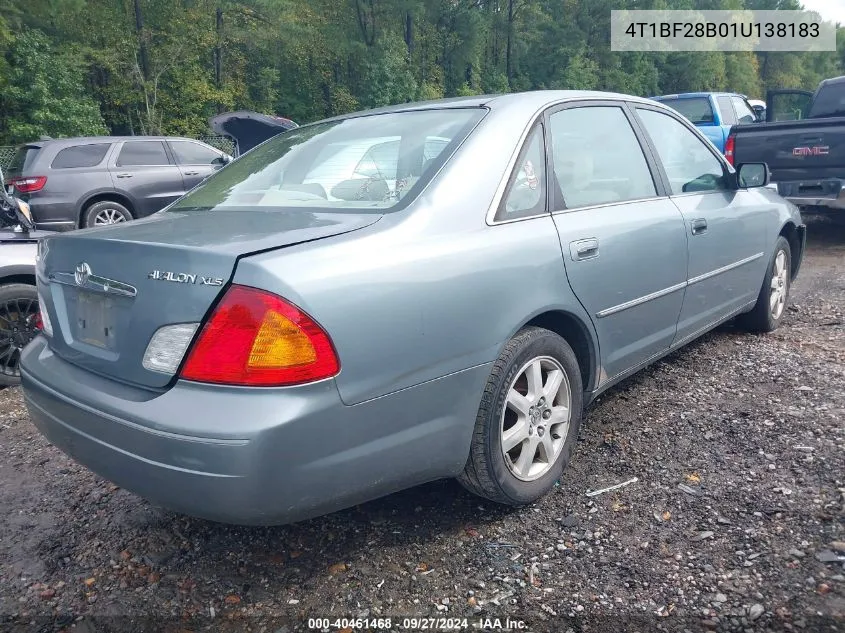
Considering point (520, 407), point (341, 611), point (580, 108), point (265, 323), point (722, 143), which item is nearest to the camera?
point (265, 323)

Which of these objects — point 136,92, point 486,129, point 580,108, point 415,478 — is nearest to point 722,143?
point 580,108

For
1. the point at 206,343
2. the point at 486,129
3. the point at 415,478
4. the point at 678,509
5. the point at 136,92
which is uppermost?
the point at 136,92

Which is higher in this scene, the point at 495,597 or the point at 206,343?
the point at 206,343

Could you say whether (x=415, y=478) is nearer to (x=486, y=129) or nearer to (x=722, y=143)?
(x=486, y=129)

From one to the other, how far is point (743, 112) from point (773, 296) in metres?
8.70

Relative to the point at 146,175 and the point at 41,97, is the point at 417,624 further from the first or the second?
the point at 41,97

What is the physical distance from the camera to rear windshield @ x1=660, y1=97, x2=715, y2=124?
11.0m

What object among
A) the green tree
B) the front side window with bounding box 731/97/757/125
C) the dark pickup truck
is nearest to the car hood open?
the dark pickup truck

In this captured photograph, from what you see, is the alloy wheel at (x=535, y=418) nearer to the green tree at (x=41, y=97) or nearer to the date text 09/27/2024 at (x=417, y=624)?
the date text 09/27/2024 at (x=417, y=624)

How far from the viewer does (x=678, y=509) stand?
253 centimetres

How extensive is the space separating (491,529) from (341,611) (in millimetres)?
651

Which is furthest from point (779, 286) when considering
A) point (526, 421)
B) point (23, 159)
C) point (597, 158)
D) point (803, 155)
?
point (23, 159)

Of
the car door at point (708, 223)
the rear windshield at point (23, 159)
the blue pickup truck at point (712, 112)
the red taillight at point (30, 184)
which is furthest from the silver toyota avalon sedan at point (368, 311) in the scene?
the blue pickup truck at point (712, 112)

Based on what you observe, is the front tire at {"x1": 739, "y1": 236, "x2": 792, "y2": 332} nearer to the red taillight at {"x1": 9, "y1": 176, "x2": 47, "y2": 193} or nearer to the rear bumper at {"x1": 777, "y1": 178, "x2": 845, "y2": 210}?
the rear bumper at {"x1": 777, "y1": 178, "x2": 845, "y2": 210}
